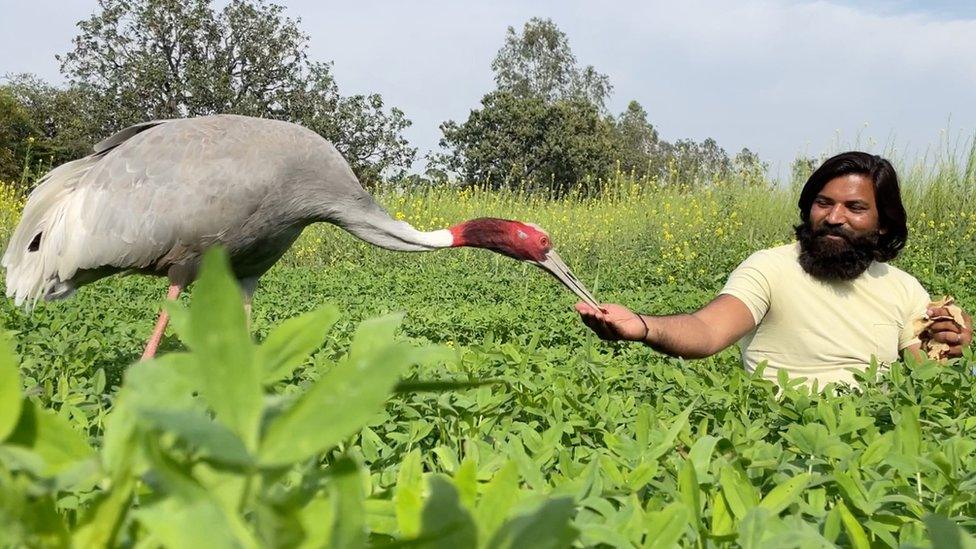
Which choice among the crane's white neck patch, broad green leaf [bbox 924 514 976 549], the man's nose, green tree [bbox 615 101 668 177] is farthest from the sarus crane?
green tree [bbox 615 101 668 177]

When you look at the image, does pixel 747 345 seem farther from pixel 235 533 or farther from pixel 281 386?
pixel 235 533

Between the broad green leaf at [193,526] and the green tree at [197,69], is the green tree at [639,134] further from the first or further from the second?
the broad green leaf at [193,526]

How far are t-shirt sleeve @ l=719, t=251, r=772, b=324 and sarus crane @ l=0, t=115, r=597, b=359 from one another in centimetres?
91

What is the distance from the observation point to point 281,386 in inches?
87.0

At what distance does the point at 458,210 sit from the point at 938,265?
26.0 feet

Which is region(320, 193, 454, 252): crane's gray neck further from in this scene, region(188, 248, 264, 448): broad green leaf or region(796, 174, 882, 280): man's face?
region(188, 248, 264, 448): broad green leaf

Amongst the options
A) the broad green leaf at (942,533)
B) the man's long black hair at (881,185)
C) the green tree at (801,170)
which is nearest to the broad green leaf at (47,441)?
the broad green leaf at (942,533)

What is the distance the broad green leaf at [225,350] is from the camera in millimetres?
426

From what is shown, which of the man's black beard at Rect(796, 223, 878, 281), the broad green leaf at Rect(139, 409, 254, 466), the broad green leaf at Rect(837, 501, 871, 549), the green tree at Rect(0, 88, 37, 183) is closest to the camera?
the broad green leaf at Rect(139, 409, 254, 466)

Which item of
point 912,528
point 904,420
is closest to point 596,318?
point 904,420

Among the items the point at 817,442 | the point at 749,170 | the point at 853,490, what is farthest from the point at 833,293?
the point at 749,170

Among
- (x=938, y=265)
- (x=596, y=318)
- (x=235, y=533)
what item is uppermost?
(x=235, y=533)

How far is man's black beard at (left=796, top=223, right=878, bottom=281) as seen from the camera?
435 cm

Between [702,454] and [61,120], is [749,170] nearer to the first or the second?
[702,454]
